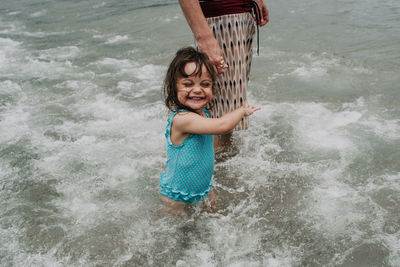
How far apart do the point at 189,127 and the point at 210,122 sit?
0.14 m

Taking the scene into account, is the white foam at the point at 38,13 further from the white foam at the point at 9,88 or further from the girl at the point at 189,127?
the girl at the point at 189,127

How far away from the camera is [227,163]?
10.7 ft

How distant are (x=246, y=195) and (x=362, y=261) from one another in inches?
36.9

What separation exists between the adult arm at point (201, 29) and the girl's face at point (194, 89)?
18cm

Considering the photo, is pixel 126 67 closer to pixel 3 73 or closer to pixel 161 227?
pixel 3 73

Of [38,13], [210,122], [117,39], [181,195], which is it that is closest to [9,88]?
[117,39]

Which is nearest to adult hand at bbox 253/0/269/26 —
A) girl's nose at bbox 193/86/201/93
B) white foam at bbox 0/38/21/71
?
girl's nose at bbox 193/86/201/93

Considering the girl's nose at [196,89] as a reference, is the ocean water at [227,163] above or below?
below

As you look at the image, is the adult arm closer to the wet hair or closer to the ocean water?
the wet hair

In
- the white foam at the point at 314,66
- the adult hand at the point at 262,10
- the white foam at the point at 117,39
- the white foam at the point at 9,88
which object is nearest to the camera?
the adult hand at the point at 262,10

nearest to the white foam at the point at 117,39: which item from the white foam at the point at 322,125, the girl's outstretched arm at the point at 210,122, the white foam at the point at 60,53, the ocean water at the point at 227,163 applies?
the white foam at the point at 60,53

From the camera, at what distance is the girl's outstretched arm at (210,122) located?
2.23m

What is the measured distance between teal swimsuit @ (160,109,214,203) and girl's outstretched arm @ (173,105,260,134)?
10 centimetres

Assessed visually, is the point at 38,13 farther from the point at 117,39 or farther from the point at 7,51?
the point at 117,39
